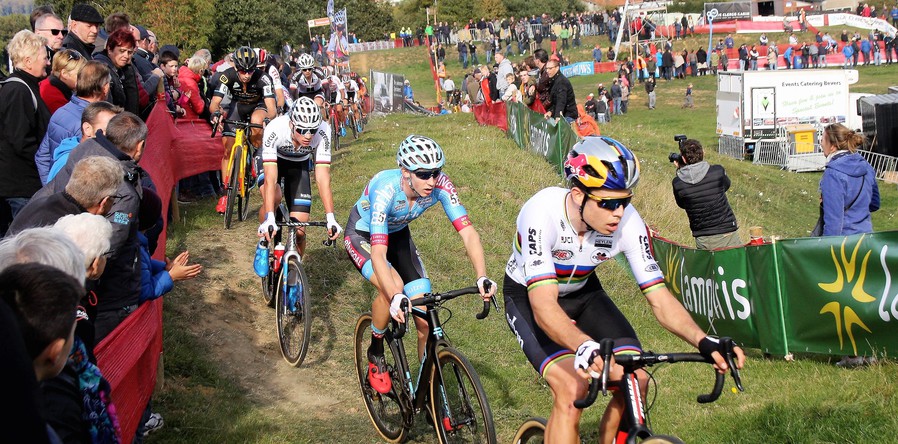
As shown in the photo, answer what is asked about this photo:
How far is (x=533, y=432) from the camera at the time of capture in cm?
519

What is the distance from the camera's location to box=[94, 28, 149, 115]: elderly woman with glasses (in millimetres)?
9023

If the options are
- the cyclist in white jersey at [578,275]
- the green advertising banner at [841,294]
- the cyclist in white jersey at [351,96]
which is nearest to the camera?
the cyclist in white jersey at [578,275]

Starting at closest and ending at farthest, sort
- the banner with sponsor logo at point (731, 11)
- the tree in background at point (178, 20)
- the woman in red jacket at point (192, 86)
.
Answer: the woman in red jacket at point (192, 86) < the tree in background at point (178, 20) < the banner with sponsor logo at point (731, 11)

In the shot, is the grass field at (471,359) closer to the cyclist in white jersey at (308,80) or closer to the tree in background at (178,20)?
the cyclist in white jersey at (308,80)

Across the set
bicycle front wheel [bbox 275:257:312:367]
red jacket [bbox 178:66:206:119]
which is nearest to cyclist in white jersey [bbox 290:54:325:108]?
red jacket [bbox 178:66:206:119]

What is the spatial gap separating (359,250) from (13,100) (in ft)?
10.9

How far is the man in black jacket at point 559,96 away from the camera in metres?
18.0

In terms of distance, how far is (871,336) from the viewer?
7.58m

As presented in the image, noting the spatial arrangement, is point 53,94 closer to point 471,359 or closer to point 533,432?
point 471,359

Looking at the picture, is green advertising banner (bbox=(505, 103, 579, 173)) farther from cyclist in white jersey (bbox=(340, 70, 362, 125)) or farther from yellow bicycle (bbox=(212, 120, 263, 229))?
yellow bicycle (bbox=(212, 120, 263, 229))

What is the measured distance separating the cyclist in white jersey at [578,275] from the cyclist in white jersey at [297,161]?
315cm

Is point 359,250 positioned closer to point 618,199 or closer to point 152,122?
point 618,199

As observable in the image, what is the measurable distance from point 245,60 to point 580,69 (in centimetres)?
4798

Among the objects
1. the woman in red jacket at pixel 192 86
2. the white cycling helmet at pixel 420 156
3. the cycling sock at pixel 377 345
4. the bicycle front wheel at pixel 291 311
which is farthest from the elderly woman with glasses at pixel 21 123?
the woman in red jacket at pixel 192 86
